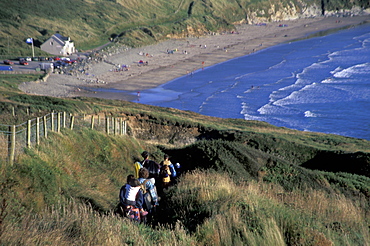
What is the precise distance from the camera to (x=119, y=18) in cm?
11731

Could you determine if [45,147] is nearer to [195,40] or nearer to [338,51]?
[338,51]

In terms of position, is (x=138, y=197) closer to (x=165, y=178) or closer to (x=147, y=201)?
(x=147, y=201)

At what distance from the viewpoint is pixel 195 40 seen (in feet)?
346

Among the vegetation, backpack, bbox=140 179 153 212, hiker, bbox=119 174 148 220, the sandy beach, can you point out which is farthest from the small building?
hiker, bbox=119 174 148 220

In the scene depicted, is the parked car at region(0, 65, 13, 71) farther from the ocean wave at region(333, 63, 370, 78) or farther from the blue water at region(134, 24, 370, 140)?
the ocean wave at region(333, 63, 370, 78)

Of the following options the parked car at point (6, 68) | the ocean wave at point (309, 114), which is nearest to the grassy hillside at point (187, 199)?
the ocean wave at point (309, 114)

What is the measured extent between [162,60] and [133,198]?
72.2m

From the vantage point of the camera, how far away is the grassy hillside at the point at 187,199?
18.2 feet

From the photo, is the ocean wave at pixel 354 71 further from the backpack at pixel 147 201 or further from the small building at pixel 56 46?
the backpack at pixel 147 201

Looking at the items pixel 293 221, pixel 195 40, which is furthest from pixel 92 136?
pixel 195 40

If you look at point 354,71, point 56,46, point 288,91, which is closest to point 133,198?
point 288,91

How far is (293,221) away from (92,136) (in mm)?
9792

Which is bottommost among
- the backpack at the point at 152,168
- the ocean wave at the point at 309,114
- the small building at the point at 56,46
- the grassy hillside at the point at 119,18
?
the ocean wave at the point at 309,114

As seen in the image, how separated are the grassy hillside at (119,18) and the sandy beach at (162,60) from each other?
733 cm
